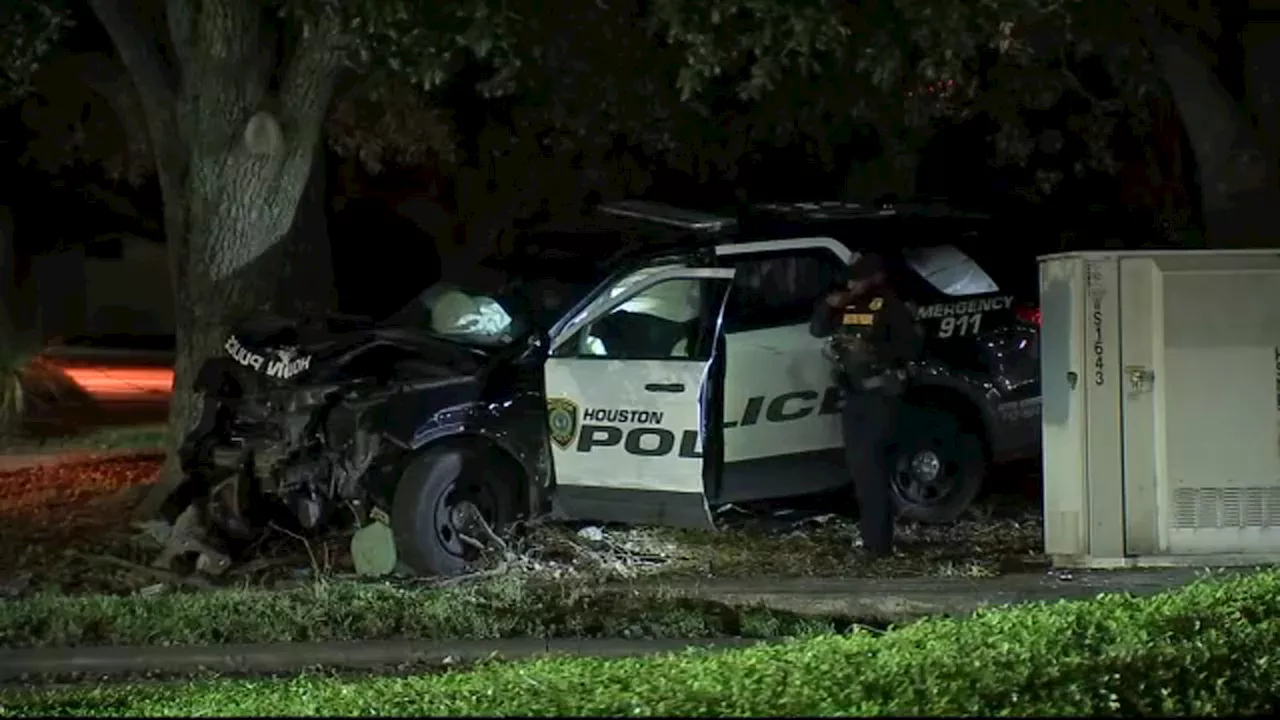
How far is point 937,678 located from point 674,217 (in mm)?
5875

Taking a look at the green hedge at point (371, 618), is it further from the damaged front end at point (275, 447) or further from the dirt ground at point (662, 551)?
the damaged front end at point (275, 447)

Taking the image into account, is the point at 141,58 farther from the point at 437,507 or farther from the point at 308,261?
the point at 437,507

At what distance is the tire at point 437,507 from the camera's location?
9.06 metres

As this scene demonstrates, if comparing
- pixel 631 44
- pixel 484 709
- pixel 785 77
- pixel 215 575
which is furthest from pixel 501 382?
pixel 484 709

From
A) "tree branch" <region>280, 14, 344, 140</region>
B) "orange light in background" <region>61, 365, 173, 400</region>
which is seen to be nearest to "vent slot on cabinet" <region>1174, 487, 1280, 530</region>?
"tree branch" <region>280, 14, 344, 140</region>

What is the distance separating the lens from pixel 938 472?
32.9ft

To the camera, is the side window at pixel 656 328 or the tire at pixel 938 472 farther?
the tire at pixel 938 472

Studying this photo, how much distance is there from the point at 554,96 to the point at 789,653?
7.74 metres

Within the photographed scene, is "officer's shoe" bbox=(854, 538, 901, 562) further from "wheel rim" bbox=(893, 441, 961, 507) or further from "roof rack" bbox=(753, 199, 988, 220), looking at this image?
"roof rack" bbox=(753, 199, 988, 220)

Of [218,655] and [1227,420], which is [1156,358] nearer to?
[1227,420]

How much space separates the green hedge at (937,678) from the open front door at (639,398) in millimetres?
3509

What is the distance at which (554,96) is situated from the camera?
12.2 meters

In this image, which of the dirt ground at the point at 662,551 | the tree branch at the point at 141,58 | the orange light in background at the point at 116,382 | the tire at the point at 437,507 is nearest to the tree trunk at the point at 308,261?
the tree branch at the point at 141,58

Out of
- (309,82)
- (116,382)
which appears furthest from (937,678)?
(116,382)
